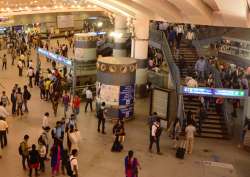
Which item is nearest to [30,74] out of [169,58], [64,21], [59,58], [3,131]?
[59,58]

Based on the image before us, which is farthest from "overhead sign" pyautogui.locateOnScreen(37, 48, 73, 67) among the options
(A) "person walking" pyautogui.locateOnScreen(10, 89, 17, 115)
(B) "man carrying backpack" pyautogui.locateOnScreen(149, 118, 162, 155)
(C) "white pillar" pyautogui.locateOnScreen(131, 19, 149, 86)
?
(B) "man carrying backpack" pyautogui.locateOnScreen(149, 118, 162, 155)

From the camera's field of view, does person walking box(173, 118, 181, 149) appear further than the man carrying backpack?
Yes

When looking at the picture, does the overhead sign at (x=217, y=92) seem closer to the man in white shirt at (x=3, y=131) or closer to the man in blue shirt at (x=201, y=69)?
the man in blue shirt at (x=201, y=69)

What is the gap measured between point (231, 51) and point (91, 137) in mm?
15303

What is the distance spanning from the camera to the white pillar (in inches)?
944

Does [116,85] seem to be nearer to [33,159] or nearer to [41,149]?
[41,149]

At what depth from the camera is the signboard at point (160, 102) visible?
18.3 meters

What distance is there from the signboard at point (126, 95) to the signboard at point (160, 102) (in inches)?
49.6

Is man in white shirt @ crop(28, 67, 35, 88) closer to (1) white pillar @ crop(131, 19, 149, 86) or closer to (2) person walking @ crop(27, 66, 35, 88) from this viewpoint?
(2) person walking @ crop(27, 66, 35, 88)

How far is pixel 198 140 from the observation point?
1806 cm

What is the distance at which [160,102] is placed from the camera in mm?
18594

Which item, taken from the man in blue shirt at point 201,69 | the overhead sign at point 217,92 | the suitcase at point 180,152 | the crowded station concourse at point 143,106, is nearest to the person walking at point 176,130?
the crowded station concourse at point 143,106

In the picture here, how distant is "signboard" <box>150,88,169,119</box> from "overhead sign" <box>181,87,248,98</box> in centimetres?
137

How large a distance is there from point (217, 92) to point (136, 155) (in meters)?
4.26
